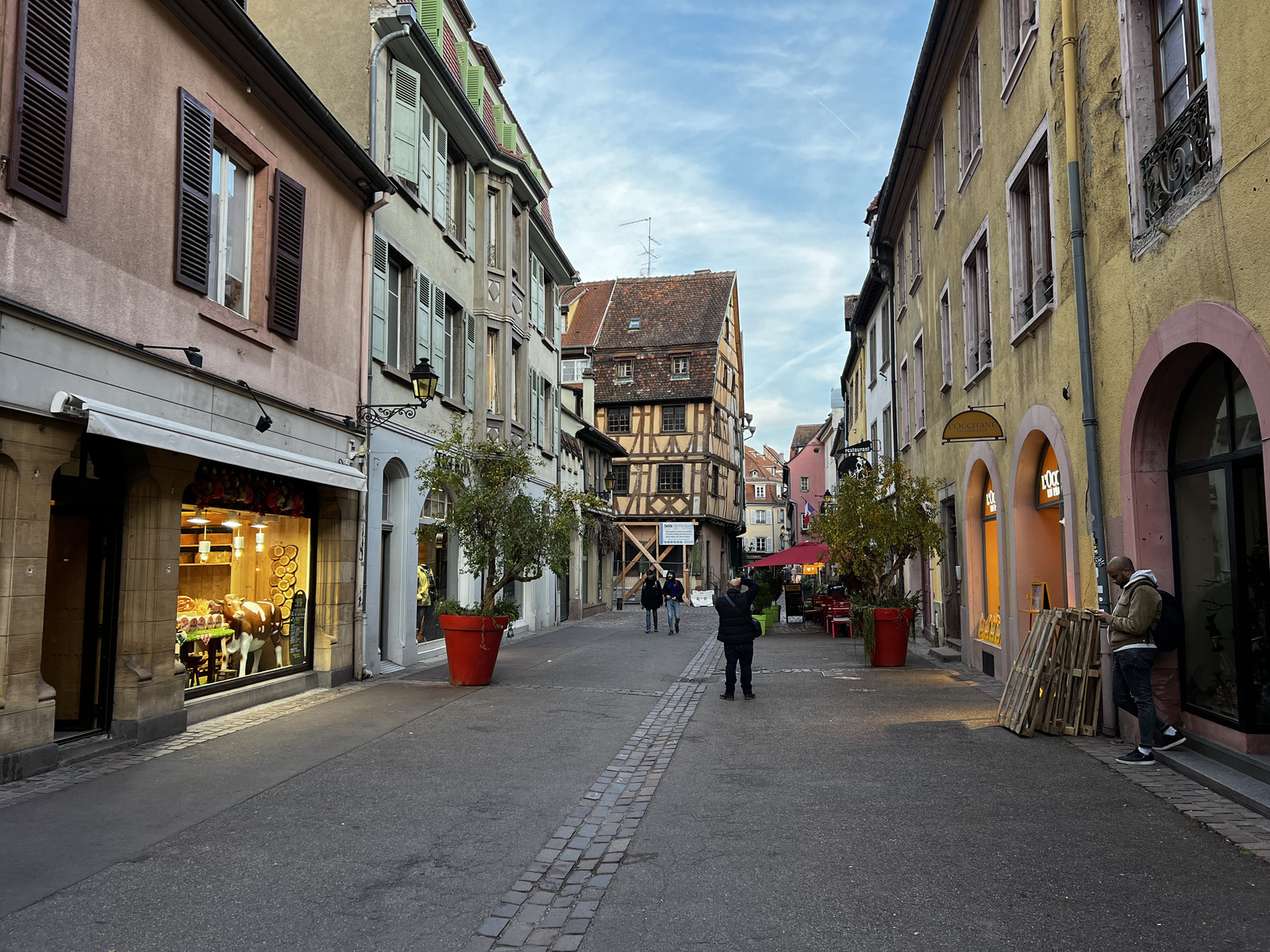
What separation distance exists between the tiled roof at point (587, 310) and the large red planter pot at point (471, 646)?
33.3 metres

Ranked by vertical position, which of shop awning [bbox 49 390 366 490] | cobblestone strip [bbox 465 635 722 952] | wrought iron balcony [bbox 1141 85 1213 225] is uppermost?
wrought iron balcony [bbox 1141 85 1213 225]

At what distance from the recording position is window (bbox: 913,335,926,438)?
63.3ft

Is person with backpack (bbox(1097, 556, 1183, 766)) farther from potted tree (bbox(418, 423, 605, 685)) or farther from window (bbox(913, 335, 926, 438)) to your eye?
window (bbox(913, 335, 926, 438))

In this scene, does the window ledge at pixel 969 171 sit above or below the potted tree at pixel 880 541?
above

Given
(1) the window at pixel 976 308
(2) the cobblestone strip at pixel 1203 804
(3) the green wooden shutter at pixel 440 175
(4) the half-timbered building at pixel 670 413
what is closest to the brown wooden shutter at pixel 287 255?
(3) the green wooden shutter at pixel 440 175

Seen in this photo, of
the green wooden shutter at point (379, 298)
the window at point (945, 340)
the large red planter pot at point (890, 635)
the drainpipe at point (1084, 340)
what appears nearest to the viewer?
→ the drainpipe at point (1084, 340)

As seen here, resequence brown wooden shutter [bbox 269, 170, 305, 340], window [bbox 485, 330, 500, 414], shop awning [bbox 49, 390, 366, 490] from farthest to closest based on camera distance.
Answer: window [bbox 485, 330, 500, 414], brown wooden shutter [bbox 269, 170, 305, 340], shop awning [bbox 49, 390, 366, 490]

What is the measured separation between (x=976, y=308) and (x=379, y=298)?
877cm

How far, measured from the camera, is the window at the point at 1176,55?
744 centimetres

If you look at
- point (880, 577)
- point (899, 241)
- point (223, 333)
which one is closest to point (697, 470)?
point (899, 241)

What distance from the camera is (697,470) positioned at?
4238 cm

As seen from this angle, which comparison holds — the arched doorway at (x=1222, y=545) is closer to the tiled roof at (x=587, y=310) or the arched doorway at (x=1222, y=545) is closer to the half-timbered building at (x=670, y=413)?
the half-timbered building at (x=670, y=413)

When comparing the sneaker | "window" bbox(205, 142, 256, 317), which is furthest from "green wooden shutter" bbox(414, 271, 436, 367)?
the sneaker

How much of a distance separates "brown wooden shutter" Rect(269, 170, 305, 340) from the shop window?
180 cm
